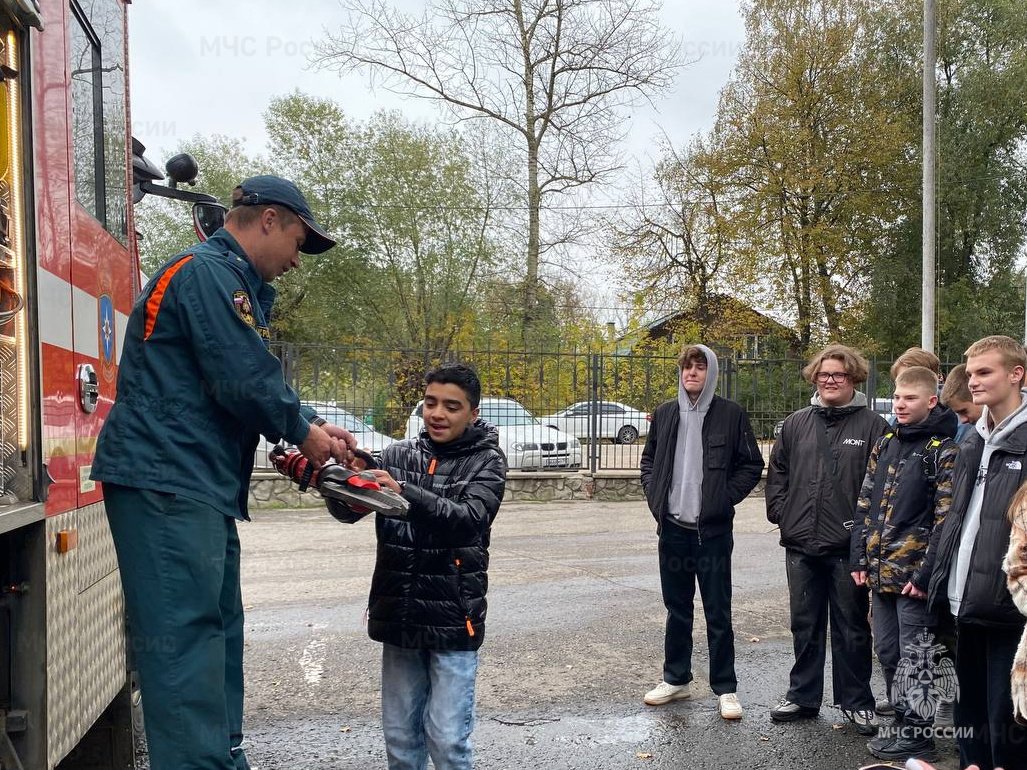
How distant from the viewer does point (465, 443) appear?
3.24m

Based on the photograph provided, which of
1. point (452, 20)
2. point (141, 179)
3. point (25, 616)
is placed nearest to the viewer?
point (25, 616)

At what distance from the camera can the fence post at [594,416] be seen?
1398cm

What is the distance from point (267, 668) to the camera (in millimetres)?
5344

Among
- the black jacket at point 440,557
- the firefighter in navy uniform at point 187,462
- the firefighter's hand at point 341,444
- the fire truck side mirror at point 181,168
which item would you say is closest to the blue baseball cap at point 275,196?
the firefighter in navy uniform at point 187,462

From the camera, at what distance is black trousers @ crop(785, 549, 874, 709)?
452 centimetres

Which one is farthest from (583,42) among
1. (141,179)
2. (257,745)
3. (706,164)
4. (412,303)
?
(257,745)

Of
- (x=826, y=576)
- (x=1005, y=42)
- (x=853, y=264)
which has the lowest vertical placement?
(x=826, y=576)

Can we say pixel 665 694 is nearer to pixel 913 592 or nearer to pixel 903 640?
pixel 903 640

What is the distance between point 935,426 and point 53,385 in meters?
3.81

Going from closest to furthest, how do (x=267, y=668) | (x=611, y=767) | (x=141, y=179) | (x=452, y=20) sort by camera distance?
(x=611, y=767) → (x=141, y=179) → (x=267, y=668) → (x=452, y=20)

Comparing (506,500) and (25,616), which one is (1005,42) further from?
(25,616)

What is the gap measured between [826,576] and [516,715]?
1.82m

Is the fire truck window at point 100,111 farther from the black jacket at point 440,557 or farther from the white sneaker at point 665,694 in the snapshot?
the white sneaker at point 665,694

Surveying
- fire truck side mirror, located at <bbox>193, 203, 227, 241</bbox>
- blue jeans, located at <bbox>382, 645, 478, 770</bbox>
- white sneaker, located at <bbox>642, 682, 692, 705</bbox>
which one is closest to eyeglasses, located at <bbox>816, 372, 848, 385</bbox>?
white sneaker, located at <bbox>642, 682, 692, 705</bbox>
